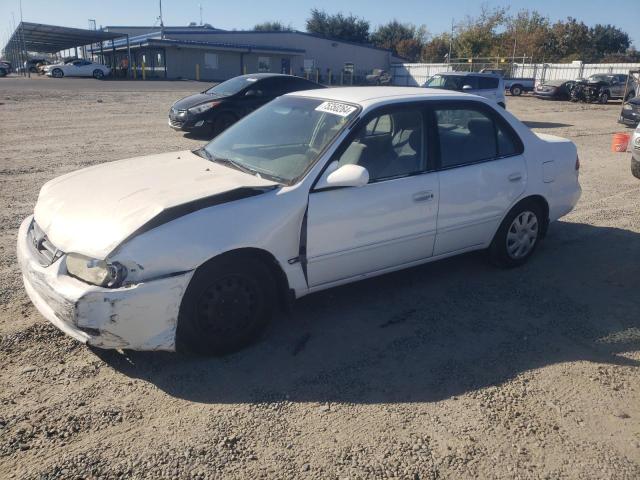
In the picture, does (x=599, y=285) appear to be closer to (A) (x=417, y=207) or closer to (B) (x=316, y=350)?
(A) (x=417, y=207)

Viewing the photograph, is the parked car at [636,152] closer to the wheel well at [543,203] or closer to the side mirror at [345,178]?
the wheel well at [543,203]

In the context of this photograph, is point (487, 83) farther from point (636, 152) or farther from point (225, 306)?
point (225, 306)

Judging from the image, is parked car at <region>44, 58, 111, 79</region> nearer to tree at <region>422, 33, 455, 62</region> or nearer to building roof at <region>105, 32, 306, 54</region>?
building roof at <region>105, 32, 306, 54</region>

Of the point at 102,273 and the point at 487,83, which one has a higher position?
the point at 487,83

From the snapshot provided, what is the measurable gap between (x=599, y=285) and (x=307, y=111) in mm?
3069

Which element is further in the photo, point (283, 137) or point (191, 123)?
point (191, 123)

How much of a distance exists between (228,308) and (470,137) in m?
2.61

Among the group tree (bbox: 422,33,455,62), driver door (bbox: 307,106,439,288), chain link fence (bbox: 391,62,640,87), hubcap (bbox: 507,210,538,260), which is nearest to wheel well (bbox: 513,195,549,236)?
hubcap (bbox: 507,210,538,260)

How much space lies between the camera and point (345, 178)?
357 cm

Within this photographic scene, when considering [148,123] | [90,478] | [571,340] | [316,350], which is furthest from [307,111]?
[148,123]

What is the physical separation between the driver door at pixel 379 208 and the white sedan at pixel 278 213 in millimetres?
10

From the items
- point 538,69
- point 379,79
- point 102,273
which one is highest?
point 538,69

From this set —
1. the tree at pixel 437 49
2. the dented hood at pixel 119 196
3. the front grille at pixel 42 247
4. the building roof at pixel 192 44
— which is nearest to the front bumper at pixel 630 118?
the dented hood at pixel 119 196

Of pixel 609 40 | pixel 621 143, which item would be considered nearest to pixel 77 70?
pixel 621 143
